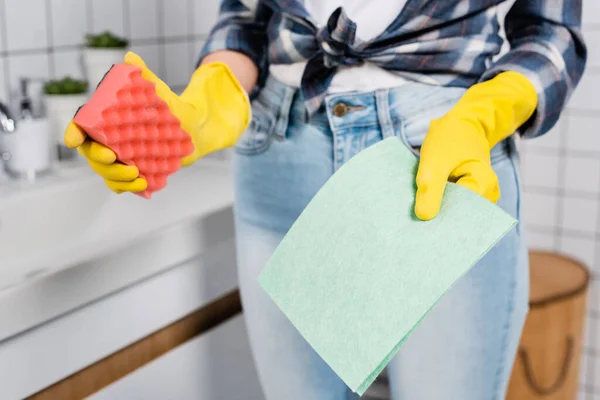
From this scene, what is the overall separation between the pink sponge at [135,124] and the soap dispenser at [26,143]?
68cm

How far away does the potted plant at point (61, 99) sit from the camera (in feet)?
4.33

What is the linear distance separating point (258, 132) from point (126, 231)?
1.72 ft

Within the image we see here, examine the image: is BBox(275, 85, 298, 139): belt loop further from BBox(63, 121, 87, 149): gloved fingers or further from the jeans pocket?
BBox(63, 121, 87, 149): gloved fingers

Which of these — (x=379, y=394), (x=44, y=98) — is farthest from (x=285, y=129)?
(x=379, y=394)

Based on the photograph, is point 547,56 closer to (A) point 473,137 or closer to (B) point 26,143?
(A) point 473,137

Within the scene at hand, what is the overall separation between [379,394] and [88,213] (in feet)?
2.60

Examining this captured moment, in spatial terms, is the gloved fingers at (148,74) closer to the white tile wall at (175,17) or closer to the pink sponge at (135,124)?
the pink sponge at (135,124)

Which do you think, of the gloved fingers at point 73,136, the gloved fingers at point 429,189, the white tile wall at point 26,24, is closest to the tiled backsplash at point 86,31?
the white tile wall at point 26,24

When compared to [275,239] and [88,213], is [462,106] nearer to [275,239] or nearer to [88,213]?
[275,239]

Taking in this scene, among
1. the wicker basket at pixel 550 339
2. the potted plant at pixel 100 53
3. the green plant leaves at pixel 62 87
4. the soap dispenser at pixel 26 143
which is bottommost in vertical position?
the wicker basket at pixel 550 339

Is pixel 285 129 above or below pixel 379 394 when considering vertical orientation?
above

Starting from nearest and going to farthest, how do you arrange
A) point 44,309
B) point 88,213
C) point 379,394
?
point 44,309, point 88,213, point 379,394

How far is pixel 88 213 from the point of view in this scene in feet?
4.19

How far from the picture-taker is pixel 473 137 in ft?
2.08
